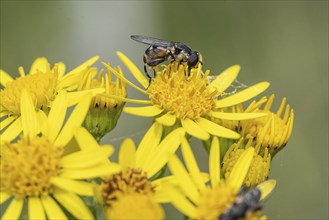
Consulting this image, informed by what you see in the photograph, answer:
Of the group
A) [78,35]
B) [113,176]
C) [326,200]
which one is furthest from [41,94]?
[78,35]

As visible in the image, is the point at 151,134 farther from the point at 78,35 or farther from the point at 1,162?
the point at 78,35

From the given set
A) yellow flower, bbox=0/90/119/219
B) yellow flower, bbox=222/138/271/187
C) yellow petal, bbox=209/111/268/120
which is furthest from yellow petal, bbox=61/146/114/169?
yellow petal, bbox=209/111/268/120

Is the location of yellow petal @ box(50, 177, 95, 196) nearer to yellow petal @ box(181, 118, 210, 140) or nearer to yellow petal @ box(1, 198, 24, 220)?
yellow petal @ box(1, 198, 24, 220)

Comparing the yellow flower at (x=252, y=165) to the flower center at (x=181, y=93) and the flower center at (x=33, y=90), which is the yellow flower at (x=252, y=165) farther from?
the flower center at (x=33, y=90)

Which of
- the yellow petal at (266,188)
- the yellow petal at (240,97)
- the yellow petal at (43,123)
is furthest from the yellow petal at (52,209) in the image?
the yellow petal at (240,97)

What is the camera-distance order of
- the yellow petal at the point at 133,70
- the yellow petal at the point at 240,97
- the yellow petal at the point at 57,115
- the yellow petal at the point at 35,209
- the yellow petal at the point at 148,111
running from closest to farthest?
the yellow petal at the point at 35,209, the yellow petal at the point at 57,115, the yellow petal at the point at 148,111, the yellow petal at the point at 240,97, the yellow petal at the point at 133,70

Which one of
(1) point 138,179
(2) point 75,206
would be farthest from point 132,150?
(2) point 75,206
